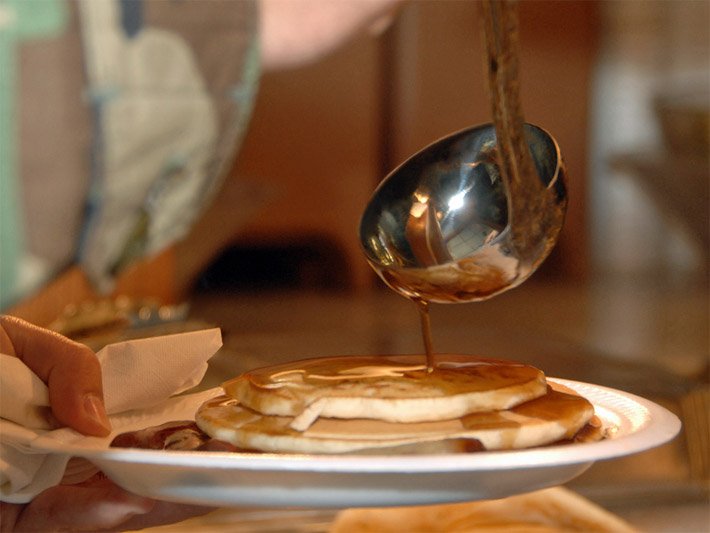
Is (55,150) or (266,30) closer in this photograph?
(55,150)

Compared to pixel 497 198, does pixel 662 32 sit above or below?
above

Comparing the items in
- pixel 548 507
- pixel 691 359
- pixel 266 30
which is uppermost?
pixel 266 30

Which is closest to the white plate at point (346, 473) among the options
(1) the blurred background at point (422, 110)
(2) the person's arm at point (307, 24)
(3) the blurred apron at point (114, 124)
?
(3) the blurred apron at point (114, 124)

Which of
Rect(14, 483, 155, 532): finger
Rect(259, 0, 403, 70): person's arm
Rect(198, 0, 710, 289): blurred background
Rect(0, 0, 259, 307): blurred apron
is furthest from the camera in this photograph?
Rect(198, 0, 710, 289): blurred background

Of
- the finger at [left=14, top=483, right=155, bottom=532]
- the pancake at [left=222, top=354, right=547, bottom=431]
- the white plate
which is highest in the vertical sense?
the pancake at [left=222, top=354, right=547, bottom=431]

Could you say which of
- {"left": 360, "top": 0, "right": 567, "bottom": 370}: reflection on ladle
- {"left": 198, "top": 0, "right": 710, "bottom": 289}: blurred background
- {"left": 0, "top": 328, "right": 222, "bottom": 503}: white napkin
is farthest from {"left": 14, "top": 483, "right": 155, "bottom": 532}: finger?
{"left": 198, "top": 0, "right": 710, "bottom": 289}: blurred background

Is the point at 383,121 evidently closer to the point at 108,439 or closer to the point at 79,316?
the point at 79,316

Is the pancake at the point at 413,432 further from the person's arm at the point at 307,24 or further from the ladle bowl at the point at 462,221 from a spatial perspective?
the person's arm at the point at 307,24

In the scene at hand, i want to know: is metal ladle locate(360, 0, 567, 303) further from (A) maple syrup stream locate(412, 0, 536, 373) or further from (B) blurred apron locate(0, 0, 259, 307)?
(B) blurred apron locate(0, 0, 259, 307)

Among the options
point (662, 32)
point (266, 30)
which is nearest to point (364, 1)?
point (266, 30)
